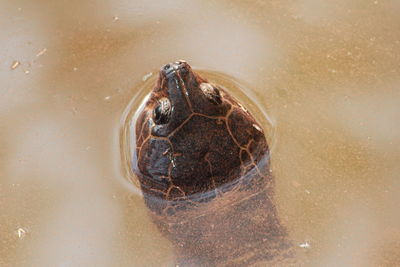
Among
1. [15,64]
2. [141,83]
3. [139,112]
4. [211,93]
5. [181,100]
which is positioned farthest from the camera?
[15,64]

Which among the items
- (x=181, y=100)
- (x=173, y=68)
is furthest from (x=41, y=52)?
(x=181, y=100)

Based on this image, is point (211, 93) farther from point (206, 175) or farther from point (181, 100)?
point (206, 175)

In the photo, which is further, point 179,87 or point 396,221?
point 396,221

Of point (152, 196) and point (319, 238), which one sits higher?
point (152, 196)

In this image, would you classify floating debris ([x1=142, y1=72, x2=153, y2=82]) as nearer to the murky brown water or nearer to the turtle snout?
the murky brown water

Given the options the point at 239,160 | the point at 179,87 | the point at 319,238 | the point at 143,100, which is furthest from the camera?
the point at 143,100

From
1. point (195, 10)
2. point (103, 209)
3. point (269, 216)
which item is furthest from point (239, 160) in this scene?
point (195, 10)

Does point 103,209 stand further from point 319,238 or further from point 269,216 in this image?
point 319,238

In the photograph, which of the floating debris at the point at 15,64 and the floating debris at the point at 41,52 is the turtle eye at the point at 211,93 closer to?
the floating debris at the point at 41,52
